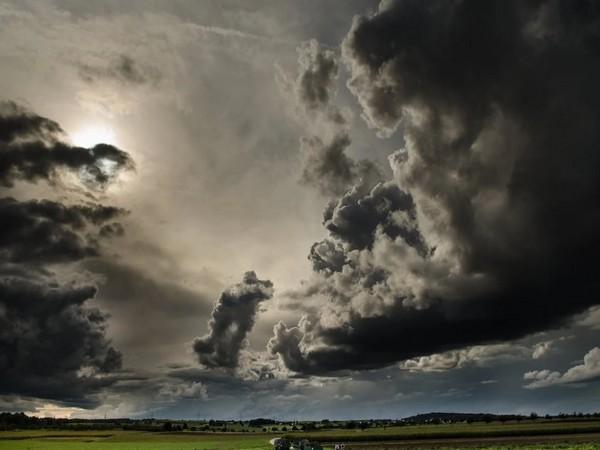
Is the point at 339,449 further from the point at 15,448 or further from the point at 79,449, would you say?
the point at 15,448

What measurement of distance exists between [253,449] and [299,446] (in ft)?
51.7

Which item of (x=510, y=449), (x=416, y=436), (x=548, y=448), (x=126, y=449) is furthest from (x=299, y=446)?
(x=416, y=436)

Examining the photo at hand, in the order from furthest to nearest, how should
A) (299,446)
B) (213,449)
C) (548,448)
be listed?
(213,449) → (299,446) → (548,448)

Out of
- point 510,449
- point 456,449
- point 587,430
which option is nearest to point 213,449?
point 456,449

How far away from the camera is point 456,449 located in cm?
9094

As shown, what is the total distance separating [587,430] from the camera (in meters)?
152

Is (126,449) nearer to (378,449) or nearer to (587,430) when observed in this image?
(378,449)

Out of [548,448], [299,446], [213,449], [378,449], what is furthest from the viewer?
[213,449]

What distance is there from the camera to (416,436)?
154875 mm

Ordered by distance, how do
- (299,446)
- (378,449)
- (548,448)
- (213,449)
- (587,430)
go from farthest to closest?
(587,430) < (213,449) < (378,449) < (299,446) < (548,448)

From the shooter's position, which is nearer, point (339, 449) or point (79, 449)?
point (339, 449)

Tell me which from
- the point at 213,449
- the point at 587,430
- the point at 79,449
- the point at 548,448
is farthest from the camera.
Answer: the point at 587,430

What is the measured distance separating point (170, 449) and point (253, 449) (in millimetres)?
23188

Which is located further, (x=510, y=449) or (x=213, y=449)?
(x=213, y=449)
